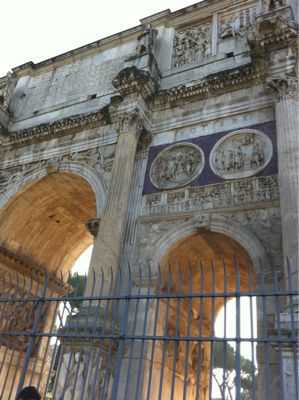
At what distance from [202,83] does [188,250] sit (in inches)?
190

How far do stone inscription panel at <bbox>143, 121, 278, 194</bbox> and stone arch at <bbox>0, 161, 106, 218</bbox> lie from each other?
1.41 metres

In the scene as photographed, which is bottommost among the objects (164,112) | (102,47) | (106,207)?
(106,207)

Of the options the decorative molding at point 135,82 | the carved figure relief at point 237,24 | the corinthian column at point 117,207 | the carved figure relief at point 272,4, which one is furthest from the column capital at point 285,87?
the corinthian column at point 117,207

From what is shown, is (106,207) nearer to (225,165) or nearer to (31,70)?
(225,165)

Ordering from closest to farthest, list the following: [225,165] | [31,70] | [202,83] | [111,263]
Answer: [111,263], [225,165], [202,83], [31,70]

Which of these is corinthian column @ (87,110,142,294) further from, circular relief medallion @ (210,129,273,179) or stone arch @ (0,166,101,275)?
circular relief medallion @ (210,129,273,179)

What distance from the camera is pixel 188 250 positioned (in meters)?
10.2

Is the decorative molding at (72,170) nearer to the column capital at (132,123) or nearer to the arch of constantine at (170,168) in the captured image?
the arch of constantine at (170,168)

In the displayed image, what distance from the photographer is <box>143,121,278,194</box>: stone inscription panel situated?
31.4 ft

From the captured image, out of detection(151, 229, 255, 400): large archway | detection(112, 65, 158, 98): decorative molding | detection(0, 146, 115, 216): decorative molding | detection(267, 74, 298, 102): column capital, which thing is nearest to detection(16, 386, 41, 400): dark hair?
detection(151, 229, 255, 400): large archway

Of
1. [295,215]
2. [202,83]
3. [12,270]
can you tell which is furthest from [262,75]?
[12,270]

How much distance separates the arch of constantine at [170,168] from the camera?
340 inches

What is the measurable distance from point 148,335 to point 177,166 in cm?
482

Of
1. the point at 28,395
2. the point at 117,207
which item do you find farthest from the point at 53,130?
the point at 28,395
